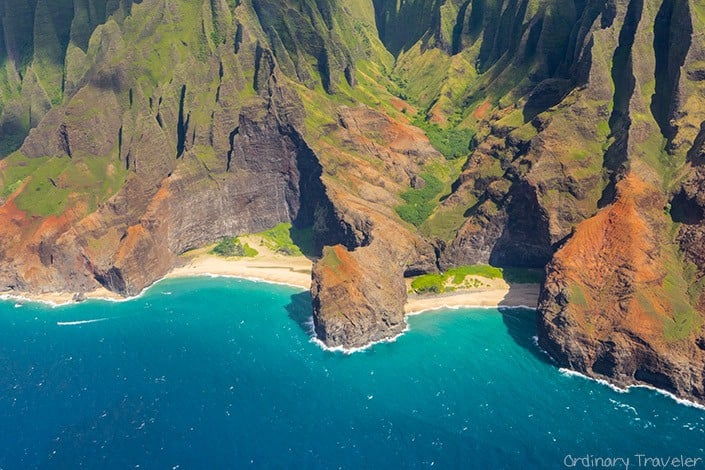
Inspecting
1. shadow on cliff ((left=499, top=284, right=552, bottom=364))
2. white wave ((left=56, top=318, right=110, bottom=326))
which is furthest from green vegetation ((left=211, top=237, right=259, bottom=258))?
shadow on cliff ((left=499, top=284, right=552, bottom=364))

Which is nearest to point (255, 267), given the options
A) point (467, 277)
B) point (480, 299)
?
point (467, 277)

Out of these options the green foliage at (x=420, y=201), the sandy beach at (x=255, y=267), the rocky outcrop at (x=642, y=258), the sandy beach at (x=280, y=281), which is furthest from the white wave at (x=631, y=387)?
Result: the sandy beach at (x=255, y=267)

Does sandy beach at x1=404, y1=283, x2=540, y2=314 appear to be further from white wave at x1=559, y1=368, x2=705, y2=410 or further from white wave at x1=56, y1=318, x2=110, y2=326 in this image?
white wave at x1=56, y1=318, x2=110, y2=326

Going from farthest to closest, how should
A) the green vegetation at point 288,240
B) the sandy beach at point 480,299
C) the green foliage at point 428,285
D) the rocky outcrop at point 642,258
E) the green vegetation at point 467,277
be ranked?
the green vegetation at point 288,240
the green vegetation at point 467,277
the green foliage at point 428,285
the sandy beach at point 480,299
the rocky outcrop at point 642,258

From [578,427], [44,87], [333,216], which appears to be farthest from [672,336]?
[44,87]

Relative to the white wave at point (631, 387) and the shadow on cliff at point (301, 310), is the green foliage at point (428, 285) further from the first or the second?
the white wave at point (631, 387)

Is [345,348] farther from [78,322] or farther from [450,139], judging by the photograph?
[450,139]
